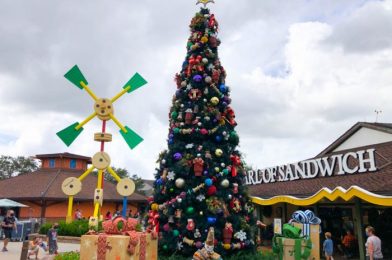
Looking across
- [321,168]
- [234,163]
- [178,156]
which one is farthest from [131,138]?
[321,168]

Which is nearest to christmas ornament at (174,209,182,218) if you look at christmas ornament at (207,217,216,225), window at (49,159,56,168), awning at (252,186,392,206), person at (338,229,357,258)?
christmas ornament at (207,217,216,225)

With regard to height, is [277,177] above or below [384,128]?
below

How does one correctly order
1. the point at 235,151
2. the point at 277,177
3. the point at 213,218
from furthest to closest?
1. the point at 277,177
2. the point at 235,151
3. the point at 213,218

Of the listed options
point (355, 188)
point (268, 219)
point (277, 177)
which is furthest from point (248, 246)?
point (268, 219)

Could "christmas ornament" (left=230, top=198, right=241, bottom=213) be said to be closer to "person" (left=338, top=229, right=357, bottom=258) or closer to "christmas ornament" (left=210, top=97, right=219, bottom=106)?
"christmas ornament" (left=210, top=97, right=219, bottom=106)

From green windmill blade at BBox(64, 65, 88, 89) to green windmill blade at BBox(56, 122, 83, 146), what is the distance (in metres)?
1.80

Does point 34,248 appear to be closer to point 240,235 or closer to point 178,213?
point 178,213

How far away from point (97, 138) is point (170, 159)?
7.11 m

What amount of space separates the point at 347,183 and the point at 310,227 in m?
4.43

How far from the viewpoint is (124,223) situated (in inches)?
280

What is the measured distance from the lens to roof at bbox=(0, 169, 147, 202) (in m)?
26.2

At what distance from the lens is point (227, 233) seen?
8484 mm

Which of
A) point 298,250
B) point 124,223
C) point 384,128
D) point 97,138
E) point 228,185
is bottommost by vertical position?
point 298,250

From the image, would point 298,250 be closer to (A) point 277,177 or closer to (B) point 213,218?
(B) point 213,218
